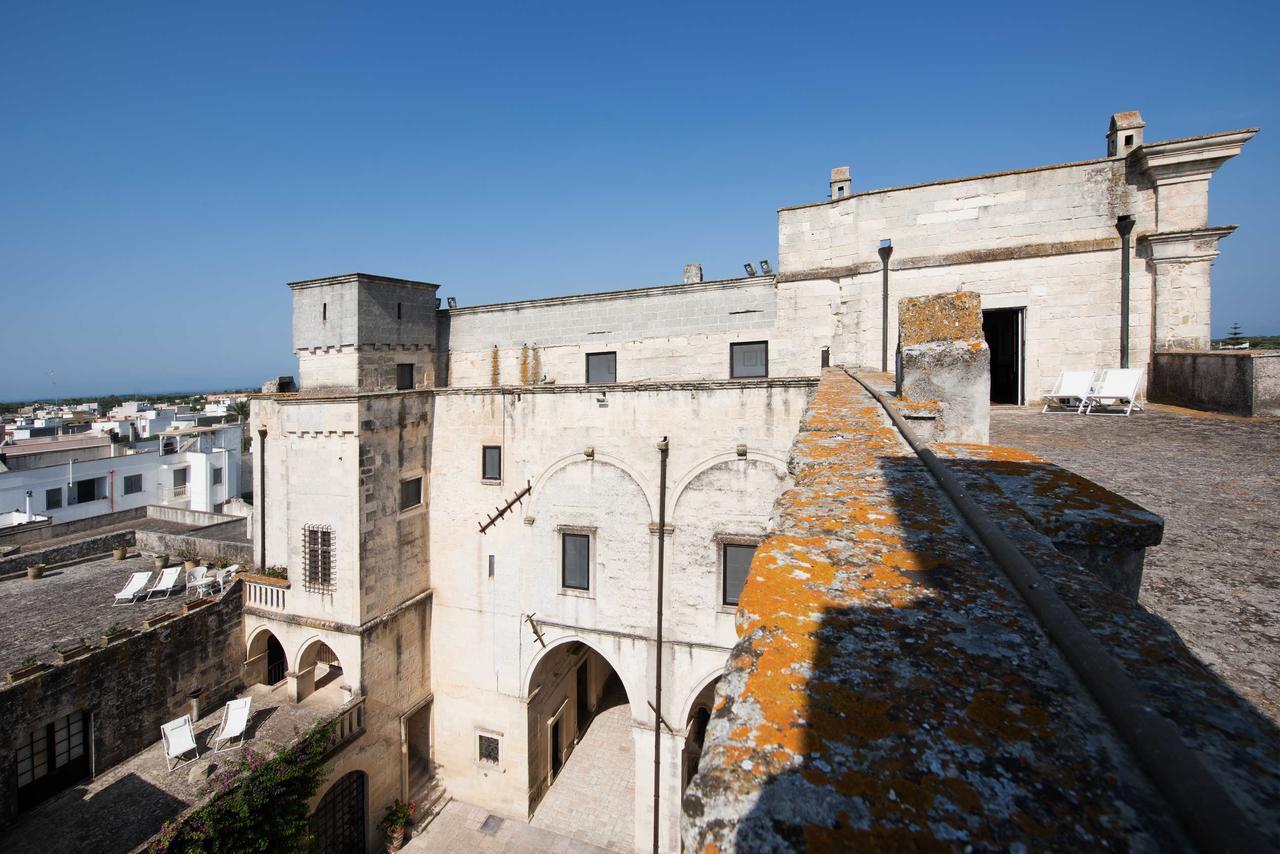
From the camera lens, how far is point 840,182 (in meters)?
14.4

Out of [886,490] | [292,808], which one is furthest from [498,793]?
[886,490]

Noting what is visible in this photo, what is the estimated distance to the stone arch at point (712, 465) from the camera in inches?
505

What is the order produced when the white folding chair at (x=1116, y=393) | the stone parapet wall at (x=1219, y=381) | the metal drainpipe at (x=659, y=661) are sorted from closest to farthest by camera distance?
the stone parapet wall at (x=1219, y=381), the white folding chair at (x=1116, y=393), the metal drainpipe at (x=659, y=661)

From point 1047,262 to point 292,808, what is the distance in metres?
19.0

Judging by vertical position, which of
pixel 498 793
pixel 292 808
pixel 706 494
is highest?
pixel 706 494

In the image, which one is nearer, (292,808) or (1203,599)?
(1203,599)

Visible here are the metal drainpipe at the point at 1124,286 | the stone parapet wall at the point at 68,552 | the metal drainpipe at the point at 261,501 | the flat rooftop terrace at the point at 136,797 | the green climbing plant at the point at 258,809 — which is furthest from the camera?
the stone parapet wall at the point at 68,552

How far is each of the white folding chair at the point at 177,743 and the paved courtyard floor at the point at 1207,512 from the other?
52.3 ft

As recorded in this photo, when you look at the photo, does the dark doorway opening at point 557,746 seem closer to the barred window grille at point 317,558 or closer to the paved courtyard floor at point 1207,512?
the barred window grille at point 317,558

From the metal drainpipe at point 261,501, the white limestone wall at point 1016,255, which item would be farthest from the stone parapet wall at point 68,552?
the white limestone wall at point 1016,255

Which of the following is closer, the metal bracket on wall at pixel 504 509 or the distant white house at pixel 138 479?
the metal bracket on wall at pixel 504 509

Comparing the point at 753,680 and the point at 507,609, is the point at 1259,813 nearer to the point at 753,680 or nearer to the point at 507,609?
the point at 753,680

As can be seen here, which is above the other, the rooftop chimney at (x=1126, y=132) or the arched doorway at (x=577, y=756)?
the rooftop chimney at (x=1126, y=132)

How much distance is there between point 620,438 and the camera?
46.0ft
